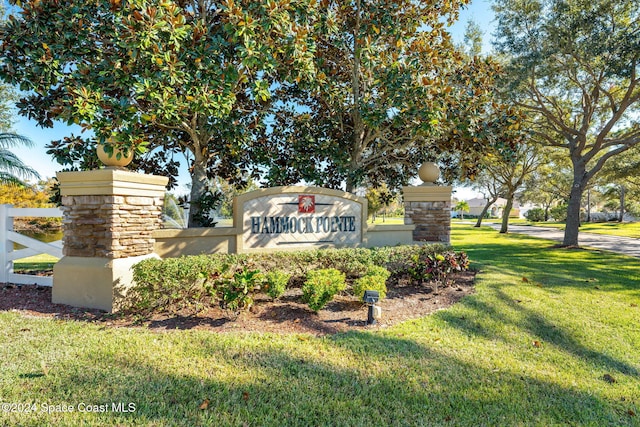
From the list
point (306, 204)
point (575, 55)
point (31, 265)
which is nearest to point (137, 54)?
point (306, 204)

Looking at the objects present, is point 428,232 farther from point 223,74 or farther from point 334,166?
point 223,74

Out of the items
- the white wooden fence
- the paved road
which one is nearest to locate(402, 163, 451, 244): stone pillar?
the white wooden fence

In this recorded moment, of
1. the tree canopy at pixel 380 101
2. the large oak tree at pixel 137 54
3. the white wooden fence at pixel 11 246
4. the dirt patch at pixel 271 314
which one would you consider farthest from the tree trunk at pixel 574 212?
the white wooden fence at pixel 11 246

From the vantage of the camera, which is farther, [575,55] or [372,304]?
[575,55]

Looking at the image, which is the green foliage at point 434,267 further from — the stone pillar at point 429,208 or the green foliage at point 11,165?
the green foliage at point 11,165

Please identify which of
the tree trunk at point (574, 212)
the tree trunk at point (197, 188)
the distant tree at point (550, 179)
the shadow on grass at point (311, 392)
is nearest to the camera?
the shadow on grass at point (311, 392)

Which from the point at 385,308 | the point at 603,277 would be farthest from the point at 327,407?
the point at 603,277

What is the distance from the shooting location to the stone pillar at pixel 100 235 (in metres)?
4.87

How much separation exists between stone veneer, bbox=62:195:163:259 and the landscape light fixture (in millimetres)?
3590

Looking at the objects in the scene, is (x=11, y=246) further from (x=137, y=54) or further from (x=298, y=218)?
(x=298, y=218)

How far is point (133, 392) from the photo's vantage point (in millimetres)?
2783

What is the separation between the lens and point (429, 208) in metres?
8.38

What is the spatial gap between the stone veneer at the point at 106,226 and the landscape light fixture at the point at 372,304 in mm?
3590

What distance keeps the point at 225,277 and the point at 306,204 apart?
2650mm
